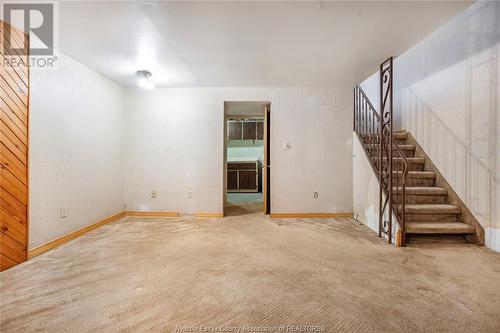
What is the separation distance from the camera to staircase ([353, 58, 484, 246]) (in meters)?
2.92

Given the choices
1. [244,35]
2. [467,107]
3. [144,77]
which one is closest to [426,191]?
[467,107]

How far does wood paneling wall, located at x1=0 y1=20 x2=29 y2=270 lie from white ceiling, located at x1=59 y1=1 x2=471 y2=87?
0.50 metres

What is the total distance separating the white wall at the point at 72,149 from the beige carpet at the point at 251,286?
0.46 meters

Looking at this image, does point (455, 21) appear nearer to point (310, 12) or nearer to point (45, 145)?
point (310, 12)

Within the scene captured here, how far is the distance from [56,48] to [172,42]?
1515 mm

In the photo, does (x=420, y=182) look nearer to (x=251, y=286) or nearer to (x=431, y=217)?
(x=431, y=217)

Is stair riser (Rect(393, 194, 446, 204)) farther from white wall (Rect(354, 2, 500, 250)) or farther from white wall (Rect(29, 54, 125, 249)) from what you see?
white wall (Rect(29, 54, 125, 249))

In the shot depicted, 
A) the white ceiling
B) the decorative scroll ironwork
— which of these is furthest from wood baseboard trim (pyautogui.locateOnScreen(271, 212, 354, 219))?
the white ceiling

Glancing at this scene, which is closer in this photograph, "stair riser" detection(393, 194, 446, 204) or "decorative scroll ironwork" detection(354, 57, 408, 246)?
"decorative scroll ironwork" detection(354, 57, 408, 246)

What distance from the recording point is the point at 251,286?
1950 mm

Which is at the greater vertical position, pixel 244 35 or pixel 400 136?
pixel 244 35

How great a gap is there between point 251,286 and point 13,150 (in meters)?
2.73

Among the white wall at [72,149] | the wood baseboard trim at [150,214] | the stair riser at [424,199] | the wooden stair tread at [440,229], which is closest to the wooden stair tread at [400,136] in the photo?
the stair riser at [424,199]

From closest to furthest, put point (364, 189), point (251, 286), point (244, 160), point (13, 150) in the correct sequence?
point (251, 286), point (13, 150), point (364, 189), point (244, 160)
